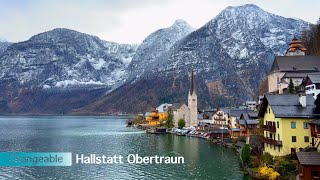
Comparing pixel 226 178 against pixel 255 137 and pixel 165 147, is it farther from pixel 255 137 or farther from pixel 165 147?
pixel 165 147

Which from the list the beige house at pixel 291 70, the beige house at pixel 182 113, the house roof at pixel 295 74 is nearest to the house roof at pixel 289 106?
the beige house at pixel 291 70

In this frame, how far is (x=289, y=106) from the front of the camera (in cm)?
4962

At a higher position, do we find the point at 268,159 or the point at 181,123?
the point at 181,123

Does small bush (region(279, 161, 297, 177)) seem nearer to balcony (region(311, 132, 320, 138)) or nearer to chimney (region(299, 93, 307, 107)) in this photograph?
balcony (region(311, 132, 320, 138))

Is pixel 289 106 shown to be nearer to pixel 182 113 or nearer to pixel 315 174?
pixel 315 174

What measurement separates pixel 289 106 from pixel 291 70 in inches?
1956

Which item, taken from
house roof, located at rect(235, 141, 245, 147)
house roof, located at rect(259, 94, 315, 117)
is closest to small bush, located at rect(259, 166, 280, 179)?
house roof, located at rect(259, 94, 315, 117)

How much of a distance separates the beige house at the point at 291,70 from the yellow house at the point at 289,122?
133 ft

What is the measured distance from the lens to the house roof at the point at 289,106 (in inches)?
1902

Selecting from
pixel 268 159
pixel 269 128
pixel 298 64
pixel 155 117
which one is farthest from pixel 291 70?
pixel 155 117

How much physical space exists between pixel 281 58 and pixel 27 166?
70.6 m

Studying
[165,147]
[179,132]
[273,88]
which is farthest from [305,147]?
[179,132]

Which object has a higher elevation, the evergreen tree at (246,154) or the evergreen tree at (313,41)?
the evergreen tree at (313,41)

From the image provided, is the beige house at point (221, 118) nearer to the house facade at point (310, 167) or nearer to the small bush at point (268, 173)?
the small bush at point (268, 173)
